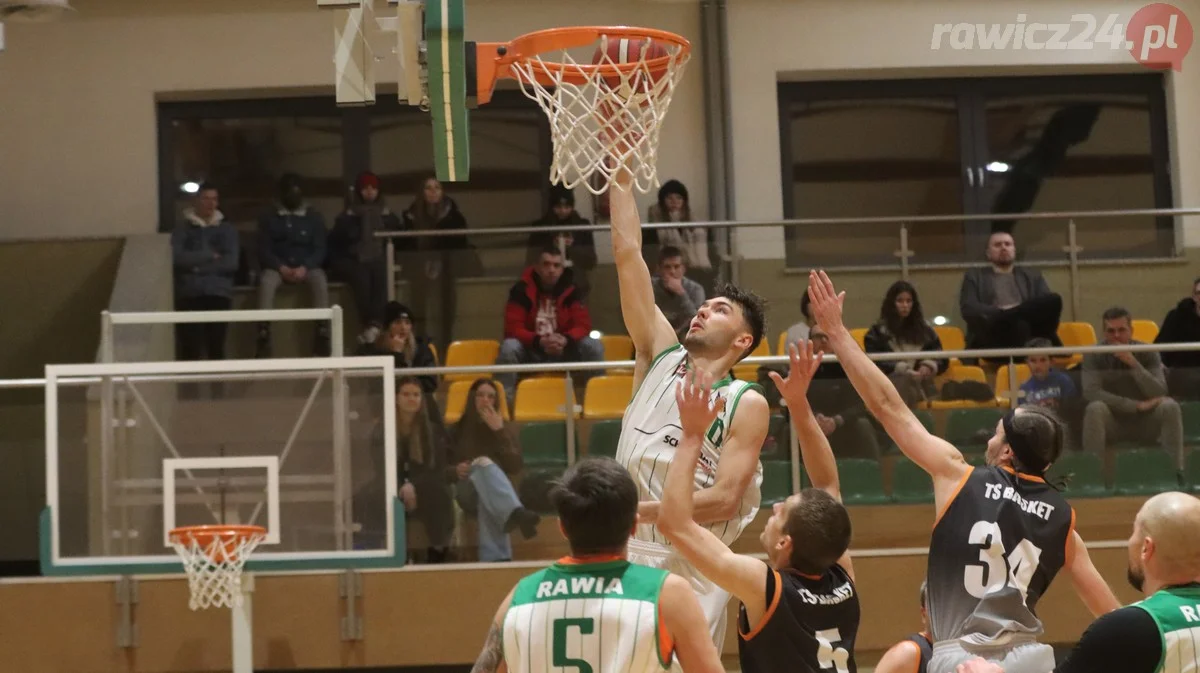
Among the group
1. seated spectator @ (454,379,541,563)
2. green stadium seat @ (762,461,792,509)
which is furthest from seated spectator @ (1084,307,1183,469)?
seated spectator @ (454,379,541,563)

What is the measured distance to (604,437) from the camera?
8203 mm

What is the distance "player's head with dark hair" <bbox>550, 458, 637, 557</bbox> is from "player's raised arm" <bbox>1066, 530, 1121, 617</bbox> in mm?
1946

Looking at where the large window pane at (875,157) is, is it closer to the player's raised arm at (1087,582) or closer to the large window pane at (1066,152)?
the large window pane at (1066,152)

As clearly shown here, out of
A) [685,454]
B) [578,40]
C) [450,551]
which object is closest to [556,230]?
[450,551]

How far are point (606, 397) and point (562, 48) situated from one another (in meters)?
3.96

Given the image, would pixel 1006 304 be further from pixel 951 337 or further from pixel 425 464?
pixel 425 464

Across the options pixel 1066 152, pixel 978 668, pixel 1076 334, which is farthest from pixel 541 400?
pixel 1066 152

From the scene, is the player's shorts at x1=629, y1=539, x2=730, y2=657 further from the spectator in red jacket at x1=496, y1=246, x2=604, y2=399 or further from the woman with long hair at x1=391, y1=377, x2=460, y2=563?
the spectator in red jacket at x1=496, y1=246, x2=604, y2=399

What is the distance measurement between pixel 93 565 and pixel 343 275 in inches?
166

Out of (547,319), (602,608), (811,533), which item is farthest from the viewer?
(547,319)

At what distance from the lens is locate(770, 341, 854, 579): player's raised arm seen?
4258 millimetres

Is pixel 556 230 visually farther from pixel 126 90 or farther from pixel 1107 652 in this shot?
pixel 1107 652

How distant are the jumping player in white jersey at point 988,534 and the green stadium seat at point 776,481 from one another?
11.9 feet

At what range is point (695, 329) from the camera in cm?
482
